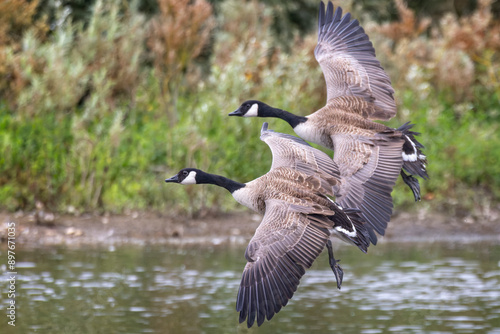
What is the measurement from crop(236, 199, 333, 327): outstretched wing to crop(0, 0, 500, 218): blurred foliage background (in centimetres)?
789

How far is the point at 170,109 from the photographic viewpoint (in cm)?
1727

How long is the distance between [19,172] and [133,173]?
6.39ft

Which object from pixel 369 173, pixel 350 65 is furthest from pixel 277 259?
pixel 350 65

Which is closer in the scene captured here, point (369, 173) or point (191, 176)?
point (369, 173)

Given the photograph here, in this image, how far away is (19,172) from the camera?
1474 cm

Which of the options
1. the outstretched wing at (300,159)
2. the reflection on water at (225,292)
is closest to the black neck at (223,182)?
the outstretched wing at (300,159)

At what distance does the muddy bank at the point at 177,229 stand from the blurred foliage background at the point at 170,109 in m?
0.25

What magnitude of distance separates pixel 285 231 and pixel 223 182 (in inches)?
60.4

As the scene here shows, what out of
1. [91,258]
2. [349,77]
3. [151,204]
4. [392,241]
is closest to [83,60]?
[151,204]

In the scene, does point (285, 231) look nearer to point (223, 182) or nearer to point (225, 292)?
point (223, 182)

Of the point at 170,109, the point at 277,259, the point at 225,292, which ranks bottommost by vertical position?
the point at 225,292

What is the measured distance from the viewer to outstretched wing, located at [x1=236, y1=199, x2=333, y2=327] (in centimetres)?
659

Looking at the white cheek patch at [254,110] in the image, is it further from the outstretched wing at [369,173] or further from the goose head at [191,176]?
the outstretched wing at [369,173]

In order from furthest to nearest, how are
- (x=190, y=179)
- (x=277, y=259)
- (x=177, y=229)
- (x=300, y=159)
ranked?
(x=177, y=229) → (x=190, y=179) → (x=300, y=159) → (x=277, y=259)
